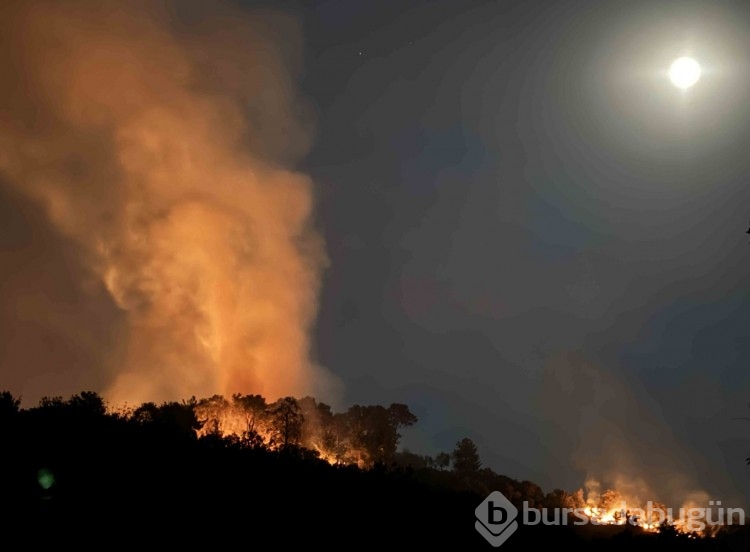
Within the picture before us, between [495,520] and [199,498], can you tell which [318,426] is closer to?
[495,520]

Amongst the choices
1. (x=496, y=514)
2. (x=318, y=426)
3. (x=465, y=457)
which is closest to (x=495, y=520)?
(x=496, y=514)

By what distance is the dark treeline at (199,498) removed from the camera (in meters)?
10.1

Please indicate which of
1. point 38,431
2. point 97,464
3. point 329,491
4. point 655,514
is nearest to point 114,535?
point 97,464

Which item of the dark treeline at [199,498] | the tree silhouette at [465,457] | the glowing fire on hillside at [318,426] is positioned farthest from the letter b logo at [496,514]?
the tree silhouette at [465,457]

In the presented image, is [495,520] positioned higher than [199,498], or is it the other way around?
[495,520]

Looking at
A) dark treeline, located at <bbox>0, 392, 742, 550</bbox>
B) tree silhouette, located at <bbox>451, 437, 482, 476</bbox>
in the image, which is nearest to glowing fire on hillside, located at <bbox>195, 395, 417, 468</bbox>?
tree silhouette, located at <bbox>451, 437, 482, 476</bbox>

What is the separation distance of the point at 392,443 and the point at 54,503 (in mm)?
65265

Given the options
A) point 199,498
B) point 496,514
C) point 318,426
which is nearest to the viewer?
point 199,498

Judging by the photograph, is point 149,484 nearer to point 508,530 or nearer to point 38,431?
point 38,431

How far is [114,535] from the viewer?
31.9ft

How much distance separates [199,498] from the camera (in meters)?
11.3

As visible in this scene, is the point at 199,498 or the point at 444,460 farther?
the point at 444,460

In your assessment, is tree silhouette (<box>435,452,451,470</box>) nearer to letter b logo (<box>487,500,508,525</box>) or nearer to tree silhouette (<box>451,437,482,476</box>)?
tree silhouette (<box>451,437,482,476</box>)

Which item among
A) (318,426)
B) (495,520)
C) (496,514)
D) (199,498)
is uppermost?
(318,426)
